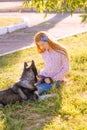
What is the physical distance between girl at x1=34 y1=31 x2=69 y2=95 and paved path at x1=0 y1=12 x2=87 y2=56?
318 cm

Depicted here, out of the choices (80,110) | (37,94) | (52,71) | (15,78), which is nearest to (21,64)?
(15,78)

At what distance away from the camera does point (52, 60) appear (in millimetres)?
6012

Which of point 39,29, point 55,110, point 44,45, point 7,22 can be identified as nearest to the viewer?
point 55,110

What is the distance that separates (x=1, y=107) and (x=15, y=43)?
5359mm

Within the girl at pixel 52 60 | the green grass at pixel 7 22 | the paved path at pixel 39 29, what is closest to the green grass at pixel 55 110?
the girl at pixel 52 60

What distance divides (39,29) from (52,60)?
7.06 m

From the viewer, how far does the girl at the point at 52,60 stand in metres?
5.94

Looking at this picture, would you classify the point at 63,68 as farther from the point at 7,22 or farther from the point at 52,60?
the point at 7,22

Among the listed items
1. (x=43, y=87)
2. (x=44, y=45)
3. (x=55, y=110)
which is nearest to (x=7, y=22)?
(x=44, y=45)

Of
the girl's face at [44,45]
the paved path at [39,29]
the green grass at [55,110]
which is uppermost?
the girl's face at [44,45]

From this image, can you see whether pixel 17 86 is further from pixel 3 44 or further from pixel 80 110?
pixel 3 44

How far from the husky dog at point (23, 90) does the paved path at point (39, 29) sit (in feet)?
12.1

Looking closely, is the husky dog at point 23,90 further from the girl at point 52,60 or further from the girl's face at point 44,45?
the girl's face at point 44,45

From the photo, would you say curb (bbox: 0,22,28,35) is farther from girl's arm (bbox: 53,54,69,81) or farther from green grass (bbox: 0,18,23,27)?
girl's arm (bbox: 53,54,69,81)
